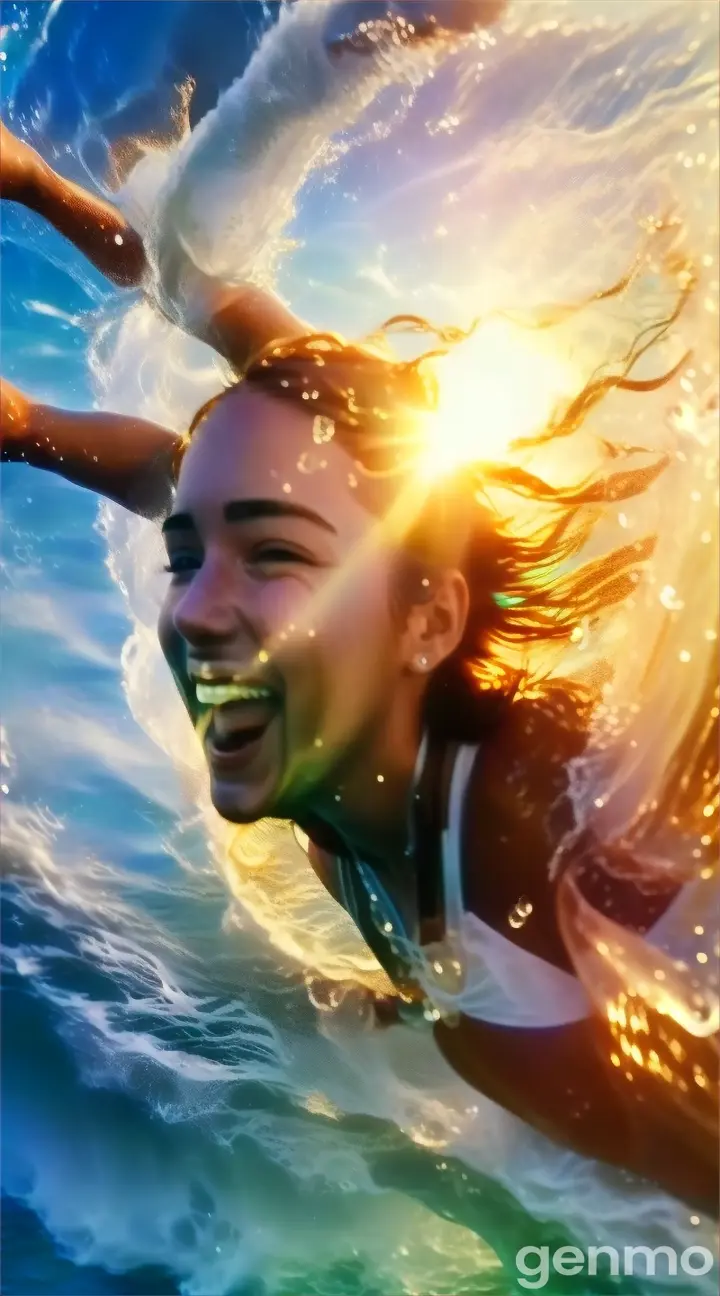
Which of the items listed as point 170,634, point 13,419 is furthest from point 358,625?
point 13,419

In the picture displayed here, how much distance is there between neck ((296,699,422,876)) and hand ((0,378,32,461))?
0.46m

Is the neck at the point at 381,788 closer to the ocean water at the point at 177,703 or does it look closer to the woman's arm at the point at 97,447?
the ocean water at the point at 177,703

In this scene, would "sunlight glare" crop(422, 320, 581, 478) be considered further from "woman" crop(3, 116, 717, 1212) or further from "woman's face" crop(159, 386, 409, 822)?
"woman's face" crop(159, 386, 409, 822)

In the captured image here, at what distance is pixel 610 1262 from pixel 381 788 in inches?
18.3

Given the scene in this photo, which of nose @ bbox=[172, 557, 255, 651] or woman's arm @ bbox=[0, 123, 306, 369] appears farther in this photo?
woman's arm @ bbox=[0, 123, 306, 369]

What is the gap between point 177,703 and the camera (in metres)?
1.02

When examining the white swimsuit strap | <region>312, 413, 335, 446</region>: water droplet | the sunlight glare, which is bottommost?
the white swimsuit strap

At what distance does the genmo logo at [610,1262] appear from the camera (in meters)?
0.86

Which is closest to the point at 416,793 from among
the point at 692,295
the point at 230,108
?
the point at 692,295

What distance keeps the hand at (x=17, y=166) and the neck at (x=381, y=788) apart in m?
0.61

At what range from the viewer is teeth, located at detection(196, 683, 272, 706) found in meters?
0.83

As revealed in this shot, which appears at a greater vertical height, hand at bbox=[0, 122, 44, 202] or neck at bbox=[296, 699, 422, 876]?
hand at bbox=[0, 122, 44, 202]

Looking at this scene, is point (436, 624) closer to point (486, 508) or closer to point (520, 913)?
point (486, 508)

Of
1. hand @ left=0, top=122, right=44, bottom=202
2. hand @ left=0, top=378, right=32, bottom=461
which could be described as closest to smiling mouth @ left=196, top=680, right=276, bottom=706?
hand @ left=0, top=378, right=32, bottom=461
